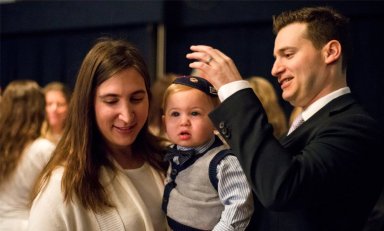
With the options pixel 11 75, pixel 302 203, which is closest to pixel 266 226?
pixel 302 203

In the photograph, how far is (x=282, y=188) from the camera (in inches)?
45.2

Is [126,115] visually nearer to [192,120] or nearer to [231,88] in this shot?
[192,120]

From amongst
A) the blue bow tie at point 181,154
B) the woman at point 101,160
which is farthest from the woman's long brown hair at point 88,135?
the blue bow tie at point 181,154

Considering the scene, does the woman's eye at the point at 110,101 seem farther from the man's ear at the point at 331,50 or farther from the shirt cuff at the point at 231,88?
the man's ear at the point at 331,50

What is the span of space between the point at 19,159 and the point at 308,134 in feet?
6.66

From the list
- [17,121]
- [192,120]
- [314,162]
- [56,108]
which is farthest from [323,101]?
[56,108]

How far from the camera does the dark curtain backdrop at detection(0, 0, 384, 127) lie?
455 centimetres

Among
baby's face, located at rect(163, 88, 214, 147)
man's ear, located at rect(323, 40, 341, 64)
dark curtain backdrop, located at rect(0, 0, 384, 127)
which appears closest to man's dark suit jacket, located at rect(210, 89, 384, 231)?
man's ear, located at rect(323, 40, 341, 64)

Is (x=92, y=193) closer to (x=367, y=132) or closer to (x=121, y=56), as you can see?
(x=121, y=56)

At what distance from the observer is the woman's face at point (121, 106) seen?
160cm

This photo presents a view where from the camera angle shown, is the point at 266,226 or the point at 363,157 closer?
the point at 363,157

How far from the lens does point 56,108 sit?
4.02 metres

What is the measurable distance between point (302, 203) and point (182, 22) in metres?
4.26

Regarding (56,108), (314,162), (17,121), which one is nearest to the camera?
(314,162)
